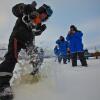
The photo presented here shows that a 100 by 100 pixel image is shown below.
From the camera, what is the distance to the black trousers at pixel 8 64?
4490mm

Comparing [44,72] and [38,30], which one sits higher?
[38,30]

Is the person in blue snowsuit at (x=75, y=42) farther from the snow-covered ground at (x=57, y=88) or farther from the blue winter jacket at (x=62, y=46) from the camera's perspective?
the blue winter jacket at (x=62, y=46)

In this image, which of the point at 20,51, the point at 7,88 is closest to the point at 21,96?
the point at 7,88

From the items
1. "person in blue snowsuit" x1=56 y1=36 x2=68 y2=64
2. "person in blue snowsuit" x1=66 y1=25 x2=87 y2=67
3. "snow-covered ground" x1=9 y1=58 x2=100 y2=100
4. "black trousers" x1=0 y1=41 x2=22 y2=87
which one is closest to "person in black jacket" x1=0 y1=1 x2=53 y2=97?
"black trousers" x1=0 y1=41 x2=22 y2=87

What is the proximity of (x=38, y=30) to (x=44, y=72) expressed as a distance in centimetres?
80

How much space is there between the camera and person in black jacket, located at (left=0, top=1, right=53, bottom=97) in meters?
4.66

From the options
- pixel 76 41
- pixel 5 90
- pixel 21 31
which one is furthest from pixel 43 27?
pixel 76 41

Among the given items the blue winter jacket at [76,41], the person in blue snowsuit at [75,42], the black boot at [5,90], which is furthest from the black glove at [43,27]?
the blue winter jacket at [76,41]

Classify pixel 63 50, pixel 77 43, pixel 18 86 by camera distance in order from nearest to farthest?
pixel 18 86
pixel 77 43
pixel 63 50

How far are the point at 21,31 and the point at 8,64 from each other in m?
0.55

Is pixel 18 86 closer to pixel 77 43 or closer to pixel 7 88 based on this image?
pixel 7 88

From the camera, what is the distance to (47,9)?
5336 mm

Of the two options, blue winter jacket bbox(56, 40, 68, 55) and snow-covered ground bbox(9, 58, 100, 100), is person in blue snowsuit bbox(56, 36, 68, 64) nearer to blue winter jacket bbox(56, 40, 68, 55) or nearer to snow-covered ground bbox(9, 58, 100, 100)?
blue winter jacket bbox(56, 40, 68, 55)

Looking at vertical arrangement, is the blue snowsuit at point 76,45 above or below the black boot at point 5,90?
above
